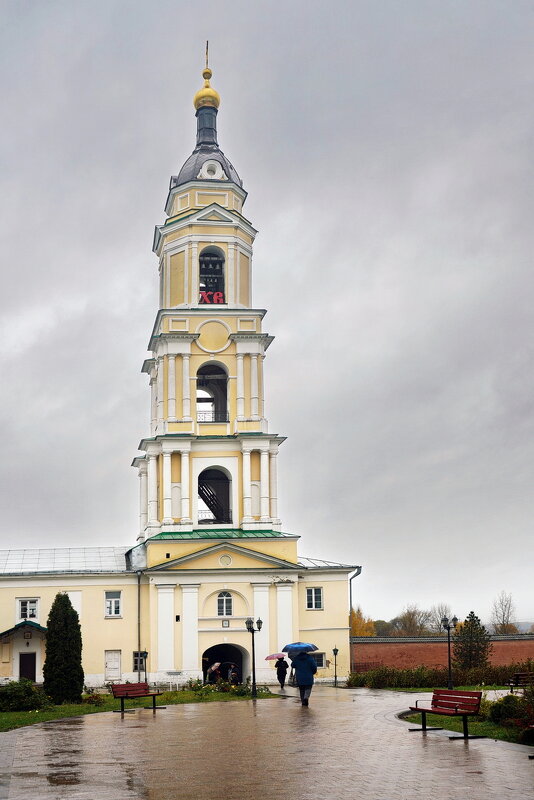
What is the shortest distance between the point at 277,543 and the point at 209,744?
90.7 feet

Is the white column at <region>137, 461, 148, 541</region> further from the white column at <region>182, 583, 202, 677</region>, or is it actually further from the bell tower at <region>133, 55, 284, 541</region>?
the white column at <region>182, 583, 202, 677</region>

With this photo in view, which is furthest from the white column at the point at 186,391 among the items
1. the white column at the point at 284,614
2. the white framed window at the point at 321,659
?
the white framed window at the point at 321,659

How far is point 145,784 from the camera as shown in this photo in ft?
44.3

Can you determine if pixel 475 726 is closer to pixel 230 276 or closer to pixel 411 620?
pixel 230 276

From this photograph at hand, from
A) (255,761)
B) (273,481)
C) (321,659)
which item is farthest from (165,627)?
(255,761)

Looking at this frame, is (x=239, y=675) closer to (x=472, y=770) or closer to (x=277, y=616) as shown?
(x=277, y=616)

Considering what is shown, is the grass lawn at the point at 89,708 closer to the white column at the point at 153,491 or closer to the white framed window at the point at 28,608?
the white framed window at the point at 28,608

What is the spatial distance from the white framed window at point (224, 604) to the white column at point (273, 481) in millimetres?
4353

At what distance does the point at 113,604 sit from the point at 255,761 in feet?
101

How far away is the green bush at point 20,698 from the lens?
28.3m

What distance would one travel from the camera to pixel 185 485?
45594 millimetres

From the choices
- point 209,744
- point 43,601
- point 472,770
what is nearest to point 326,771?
point 472,770

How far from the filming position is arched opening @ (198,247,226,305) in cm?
4912

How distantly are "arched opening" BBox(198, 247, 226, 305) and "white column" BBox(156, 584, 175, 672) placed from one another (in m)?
15.2
